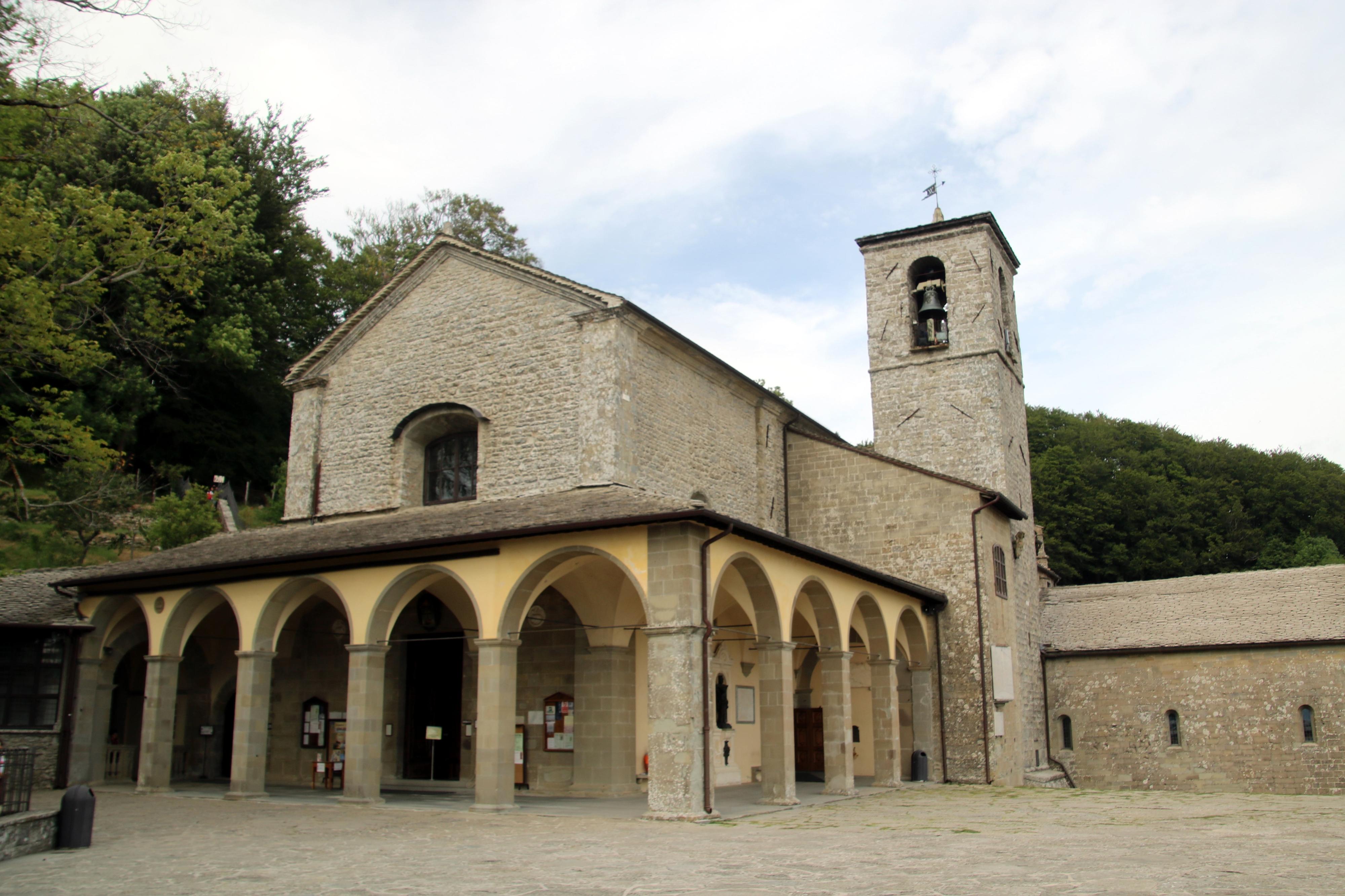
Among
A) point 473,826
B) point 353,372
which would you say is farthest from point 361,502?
point 473,826

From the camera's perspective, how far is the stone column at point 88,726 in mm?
15930

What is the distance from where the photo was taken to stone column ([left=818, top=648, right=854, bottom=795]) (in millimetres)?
14617

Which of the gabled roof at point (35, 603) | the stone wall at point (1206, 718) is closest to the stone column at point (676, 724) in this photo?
the gabled roof at point (35, 603)

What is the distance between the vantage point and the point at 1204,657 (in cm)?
2038

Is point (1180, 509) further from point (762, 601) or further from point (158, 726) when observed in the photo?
point (158, 726)

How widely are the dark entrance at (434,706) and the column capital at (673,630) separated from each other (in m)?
6.46

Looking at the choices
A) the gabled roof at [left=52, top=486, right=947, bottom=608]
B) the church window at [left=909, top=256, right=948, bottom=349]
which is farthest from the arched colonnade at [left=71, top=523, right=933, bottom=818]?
the church window at [left=909, top=256, right=948, bottom=349]

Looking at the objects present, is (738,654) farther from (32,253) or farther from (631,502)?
(32,253)

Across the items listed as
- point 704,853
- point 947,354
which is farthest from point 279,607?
point 947,354

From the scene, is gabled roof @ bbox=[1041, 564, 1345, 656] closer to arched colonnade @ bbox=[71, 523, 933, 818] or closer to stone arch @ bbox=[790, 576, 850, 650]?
arched colonnade @ bbox=[71, 523, 933, 818]

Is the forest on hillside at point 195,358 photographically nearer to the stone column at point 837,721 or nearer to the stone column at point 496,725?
the stone column at point 496,725

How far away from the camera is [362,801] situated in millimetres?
13148

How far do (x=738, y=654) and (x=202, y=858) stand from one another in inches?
402

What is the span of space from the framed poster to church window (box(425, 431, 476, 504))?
5519 mm
